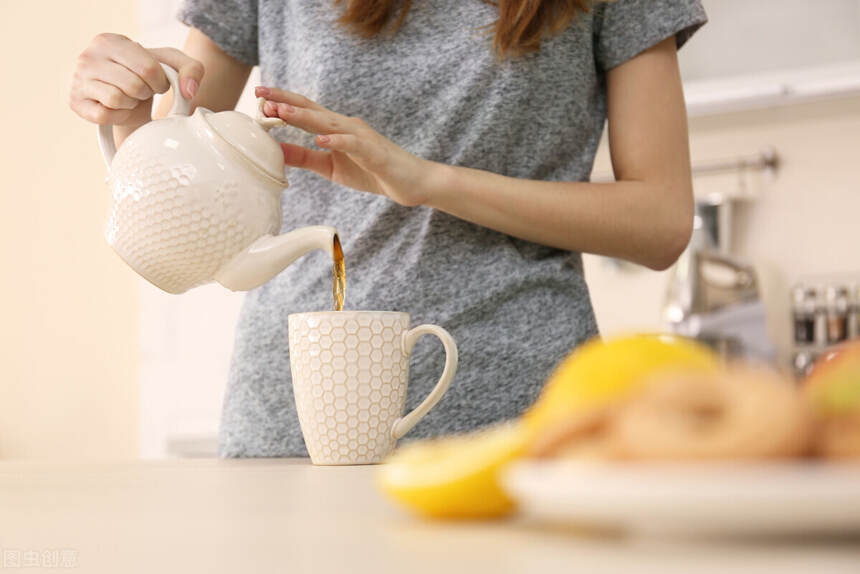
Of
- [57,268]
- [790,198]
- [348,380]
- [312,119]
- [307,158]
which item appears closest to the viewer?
[348,380]

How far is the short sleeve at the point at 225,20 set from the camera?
108 cm

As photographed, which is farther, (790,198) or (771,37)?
(790,198)

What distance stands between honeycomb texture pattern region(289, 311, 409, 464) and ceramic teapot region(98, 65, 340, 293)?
0.28ft

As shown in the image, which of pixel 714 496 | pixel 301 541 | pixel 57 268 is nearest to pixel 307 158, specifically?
pixel 301 541

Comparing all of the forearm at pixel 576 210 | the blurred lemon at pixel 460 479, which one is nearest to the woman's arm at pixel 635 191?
the forearm at pixel 576 210

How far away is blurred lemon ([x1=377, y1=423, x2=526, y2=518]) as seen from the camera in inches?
11.7

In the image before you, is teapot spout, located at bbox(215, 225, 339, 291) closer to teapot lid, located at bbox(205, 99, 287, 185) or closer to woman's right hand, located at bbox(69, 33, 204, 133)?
teapot lid, located at bbox(205, 99, 287, 185)

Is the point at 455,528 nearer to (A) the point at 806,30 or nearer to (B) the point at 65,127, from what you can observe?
(A) the point at 806,30

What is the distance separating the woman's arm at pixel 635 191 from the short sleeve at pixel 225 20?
14.8 inches

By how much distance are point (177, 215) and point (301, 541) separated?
1.57ft

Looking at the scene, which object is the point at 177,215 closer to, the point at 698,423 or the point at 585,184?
the point at 585,184

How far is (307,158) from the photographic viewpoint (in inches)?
37.0

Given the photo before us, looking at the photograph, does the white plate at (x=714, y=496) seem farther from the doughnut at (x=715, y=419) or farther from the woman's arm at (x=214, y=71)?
the woman's arm at (x=214, y=71)

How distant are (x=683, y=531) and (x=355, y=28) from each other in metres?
0.86
